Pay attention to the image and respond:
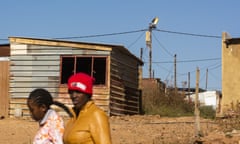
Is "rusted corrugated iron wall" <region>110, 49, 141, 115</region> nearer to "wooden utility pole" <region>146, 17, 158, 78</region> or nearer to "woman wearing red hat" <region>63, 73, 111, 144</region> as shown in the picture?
"wooden utility pole" <region>146, 17, 158, 78</region>

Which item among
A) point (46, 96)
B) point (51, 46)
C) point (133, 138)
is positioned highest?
point (51, 46)

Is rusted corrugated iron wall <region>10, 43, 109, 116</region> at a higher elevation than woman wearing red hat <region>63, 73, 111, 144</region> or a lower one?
higher

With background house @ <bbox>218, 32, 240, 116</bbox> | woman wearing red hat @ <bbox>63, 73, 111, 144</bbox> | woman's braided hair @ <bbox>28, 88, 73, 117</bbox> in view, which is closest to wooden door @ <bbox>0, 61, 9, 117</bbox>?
background house @ <bbox>218, 32, 240, 116</bbox>

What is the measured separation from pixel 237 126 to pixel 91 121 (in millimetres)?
12949

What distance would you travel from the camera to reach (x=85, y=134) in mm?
4527

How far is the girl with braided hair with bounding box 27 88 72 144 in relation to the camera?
5066mm

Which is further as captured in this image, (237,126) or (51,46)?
(51,46)

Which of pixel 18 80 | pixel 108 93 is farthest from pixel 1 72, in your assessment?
pixel 108 93

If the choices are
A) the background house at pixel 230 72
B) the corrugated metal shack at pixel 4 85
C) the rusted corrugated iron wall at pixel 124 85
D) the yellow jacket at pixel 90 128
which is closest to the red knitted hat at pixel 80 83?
the yellow jacket at pixel 90 128

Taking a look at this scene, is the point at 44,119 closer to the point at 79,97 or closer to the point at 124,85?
the point at 79,97

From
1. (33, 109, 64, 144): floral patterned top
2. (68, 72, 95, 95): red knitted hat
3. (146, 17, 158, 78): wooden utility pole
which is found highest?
(146, 17, 158, 78): wooden utility pole

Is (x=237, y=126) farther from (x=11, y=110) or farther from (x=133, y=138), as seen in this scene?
(x=11, y=110)

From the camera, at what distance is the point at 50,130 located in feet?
16.7

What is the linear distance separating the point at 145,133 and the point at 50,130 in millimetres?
12340
